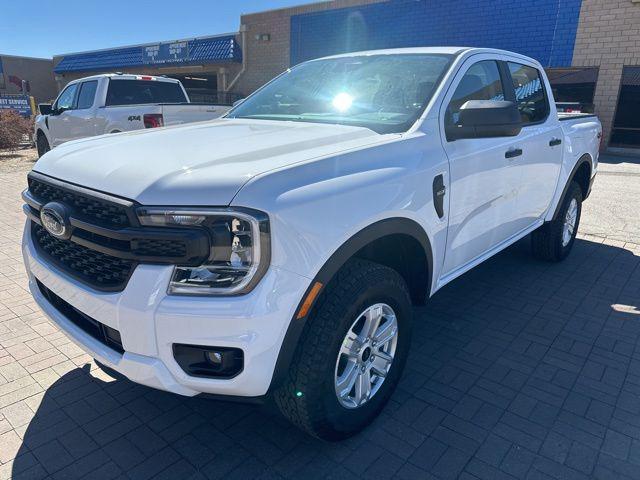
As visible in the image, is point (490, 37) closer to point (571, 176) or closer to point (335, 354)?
point (571, 176)

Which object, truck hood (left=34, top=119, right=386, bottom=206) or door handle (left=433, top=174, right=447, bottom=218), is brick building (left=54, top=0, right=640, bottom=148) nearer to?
door handle (left=433, top=174, right=447, bottom=218)

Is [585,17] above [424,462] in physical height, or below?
above

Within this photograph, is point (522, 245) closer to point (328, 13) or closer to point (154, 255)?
point (154, 255)

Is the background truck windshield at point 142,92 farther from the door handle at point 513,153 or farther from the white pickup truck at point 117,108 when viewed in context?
the door handle at point 513,153

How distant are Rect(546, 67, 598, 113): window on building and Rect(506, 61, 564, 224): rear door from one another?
1193 centimetres

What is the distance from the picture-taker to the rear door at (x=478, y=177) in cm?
300

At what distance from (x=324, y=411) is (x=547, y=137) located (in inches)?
128

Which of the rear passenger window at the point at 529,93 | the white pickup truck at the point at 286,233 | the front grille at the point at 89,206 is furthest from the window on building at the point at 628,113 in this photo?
the front grille at the point at 89,206

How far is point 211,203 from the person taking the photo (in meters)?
1.90

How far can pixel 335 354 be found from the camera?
7.36 ft

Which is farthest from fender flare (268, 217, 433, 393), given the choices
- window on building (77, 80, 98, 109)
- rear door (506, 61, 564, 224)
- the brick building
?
the brick building

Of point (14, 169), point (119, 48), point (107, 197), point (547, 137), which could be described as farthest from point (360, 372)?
point (119, 48)

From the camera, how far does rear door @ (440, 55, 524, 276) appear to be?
3.00m

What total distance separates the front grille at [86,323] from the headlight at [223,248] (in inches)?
18.0
